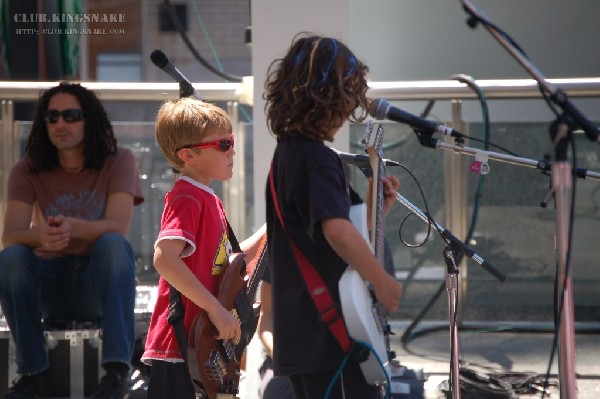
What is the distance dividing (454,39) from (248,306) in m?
5.94

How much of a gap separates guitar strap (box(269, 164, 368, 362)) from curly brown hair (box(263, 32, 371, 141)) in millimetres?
331

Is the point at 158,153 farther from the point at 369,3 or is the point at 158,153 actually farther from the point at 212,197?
the point at 369,3

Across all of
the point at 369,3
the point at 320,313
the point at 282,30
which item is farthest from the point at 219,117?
the point at 369,3

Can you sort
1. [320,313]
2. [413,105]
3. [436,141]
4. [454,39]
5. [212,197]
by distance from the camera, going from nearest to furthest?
[320,313] → [436,141] → [212,197] → [413,105] → [454,39]

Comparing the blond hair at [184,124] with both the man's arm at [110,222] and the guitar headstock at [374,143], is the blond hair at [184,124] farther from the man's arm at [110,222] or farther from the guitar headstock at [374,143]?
the man's arm at [110,222]

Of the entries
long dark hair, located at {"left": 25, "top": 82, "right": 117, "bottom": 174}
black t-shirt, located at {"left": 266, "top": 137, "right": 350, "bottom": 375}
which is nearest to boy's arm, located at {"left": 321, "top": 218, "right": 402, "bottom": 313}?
black t-shirt, located at {"left": 266, "top": 137, "right": 350, "bottom": 375}

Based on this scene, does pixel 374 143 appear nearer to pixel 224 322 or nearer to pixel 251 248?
pixel 224 322

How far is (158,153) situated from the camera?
5.62m

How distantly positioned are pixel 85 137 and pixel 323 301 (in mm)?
2481

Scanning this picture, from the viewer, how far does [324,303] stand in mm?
2703

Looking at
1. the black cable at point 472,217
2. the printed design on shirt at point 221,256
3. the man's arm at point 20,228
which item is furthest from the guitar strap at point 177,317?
the black cable at point 472,217

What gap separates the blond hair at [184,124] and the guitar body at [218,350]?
40 centimetres

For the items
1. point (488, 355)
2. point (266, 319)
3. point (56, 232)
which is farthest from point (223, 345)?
point (488, 355)

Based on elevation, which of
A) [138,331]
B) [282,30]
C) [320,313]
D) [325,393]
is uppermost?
[282,30]
